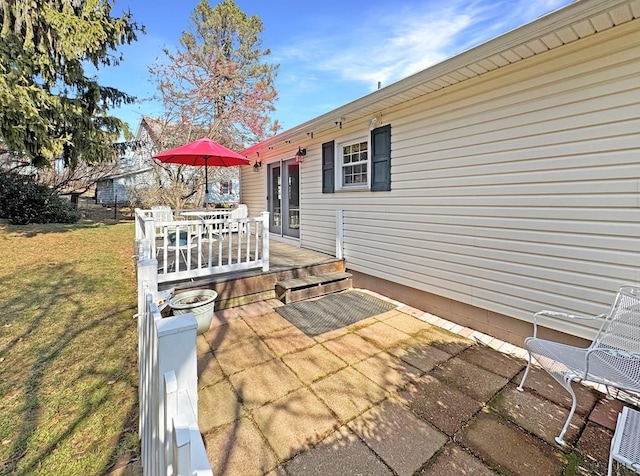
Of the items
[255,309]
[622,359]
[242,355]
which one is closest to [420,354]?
[622,359]

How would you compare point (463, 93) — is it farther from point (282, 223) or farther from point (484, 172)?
point (282, 223)

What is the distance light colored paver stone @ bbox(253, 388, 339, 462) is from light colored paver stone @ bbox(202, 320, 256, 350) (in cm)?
108

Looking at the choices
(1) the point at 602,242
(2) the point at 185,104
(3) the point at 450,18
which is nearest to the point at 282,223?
(3) the point at 450,18

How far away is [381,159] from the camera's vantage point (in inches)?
180

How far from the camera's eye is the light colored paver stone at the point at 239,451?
165 cm

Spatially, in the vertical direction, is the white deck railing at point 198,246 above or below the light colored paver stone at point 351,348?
above

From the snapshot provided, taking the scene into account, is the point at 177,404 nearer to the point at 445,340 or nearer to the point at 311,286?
the point at 445,340

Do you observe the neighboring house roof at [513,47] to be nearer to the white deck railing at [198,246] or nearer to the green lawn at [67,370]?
the white deck railing at [198,246]

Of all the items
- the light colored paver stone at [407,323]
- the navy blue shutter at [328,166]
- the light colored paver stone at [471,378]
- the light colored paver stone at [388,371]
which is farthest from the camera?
the navy blue shutter at [328,166]

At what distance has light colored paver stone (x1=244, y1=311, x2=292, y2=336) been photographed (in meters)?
3.38

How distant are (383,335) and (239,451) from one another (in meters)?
1.96

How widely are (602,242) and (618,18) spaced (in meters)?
1.75

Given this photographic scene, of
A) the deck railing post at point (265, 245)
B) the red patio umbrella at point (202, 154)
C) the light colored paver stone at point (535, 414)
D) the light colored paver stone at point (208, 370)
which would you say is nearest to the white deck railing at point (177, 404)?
the light colored paver stone at point (208, 370)

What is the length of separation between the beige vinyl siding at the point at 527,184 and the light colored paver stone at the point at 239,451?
9.22 feet
